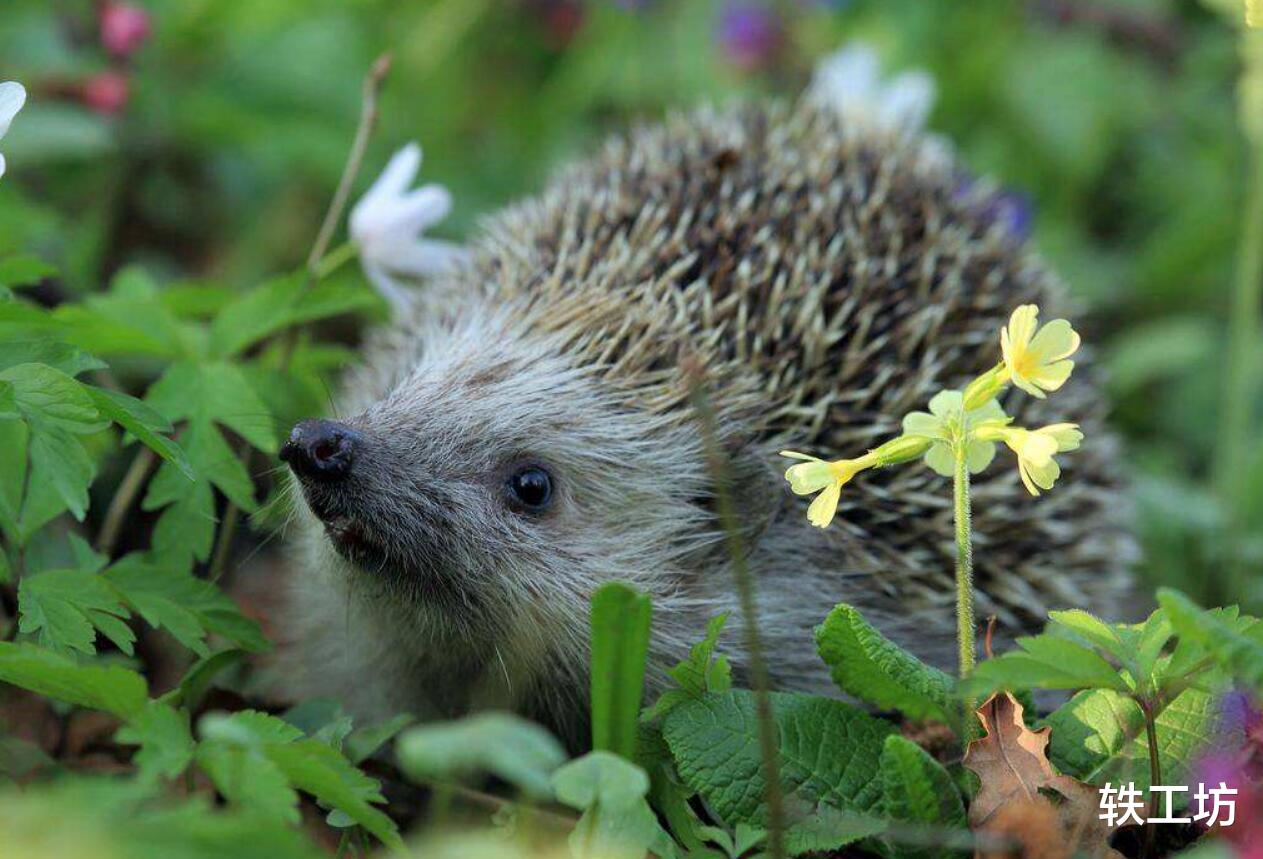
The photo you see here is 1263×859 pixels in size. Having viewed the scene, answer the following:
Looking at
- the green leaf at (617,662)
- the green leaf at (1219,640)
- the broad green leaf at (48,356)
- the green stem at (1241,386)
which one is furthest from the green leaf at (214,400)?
the green stem at (1241,386)

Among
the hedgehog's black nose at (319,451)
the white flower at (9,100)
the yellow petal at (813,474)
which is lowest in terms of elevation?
the hedgehog's black nose at (319,451)

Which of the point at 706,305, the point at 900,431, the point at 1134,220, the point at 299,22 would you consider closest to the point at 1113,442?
the point at 900,431

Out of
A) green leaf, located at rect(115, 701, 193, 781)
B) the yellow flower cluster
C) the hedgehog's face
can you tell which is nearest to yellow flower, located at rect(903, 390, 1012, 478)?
the yellow flower cluster

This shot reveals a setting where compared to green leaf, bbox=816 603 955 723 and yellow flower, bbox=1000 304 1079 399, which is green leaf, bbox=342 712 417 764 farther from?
yellow flower, bbox=1000 304 1079 399

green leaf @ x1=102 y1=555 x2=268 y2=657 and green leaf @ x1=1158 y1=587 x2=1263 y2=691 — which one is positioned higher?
green leaf @ x1=1158 y1=587 x2=1263 y2=691

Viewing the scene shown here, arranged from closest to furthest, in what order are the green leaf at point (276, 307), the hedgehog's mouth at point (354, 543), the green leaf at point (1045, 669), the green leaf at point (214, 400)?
the green leaf at point (1045, 669), the hedgehog's mouth at point (354, 543), the green leaf at point (214, 400), the green leaf at point (276, 307)

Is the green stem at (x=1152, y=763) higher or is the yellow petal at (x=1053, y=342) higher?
the yellow petal at (x=1053, y=342)

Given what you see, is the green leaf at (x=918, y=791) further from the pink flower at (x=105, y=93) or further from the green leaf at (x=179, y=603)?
the pink flower at (x=105, y=93)

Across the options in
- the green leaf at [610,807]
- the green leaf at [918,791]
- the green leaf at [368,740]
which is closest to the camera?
the green leaf at [610,807]
